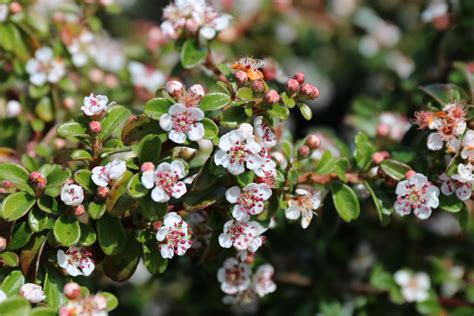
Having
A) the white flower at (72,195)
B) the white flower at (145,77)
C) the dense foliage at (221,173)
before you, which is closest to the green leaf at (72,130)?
the dense foliage at (221,173)

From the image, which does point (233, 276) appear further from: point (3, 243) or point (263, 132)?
point (3, 243)

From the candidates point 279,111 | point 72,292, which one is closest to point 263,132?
point 279,111

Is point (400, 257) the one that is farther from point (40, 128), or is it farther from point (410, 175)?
point (40, 128)

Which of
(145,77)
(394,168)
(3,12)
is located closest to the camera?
(394,168)

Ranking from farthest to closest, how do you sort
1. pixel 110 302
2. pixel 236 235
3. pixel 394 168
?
pixel 394 168
pixel 236 235
pixel 110 302

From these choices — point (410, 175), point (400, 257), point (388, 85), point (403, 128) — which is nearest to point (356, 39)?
point (388, 85)

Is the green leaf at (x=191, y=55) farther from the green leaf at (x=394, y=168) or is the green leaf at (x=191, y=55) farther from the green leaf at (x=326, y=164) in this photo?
the green leaf at (x=394, y=168)
